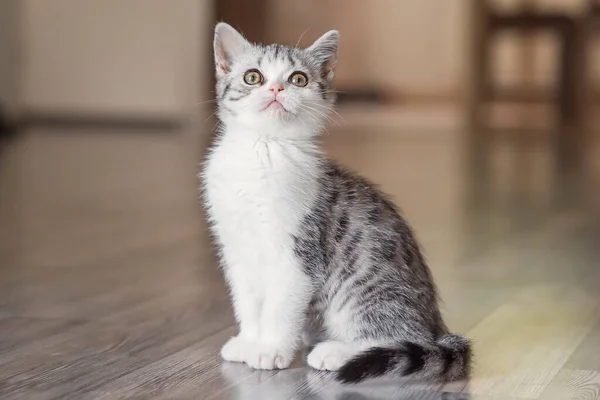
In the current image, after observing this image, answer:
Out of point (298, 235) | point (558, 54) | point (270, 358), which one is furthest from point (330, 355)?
point (558, 54)

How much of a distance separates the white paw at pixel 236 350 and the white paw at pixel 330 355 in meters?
0.11

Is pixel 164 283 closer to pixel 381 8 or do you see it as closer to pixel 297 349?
pixel 297 349

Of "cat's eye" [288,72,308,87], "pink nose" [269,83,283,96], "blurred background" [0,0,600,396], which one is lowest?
"blurred background" [0,0,600,396]

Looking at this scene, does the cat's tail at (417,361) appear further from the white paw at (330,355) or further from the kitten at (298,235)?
the white paw at (330,355)

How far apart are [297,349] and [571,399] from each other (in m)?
0.48

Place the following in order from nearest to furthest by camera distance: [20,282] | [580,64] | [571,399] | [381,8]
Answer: [571,399] < [20,282] < [580,64] < [381,8]

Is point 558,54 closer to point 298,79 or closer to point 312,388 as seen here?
point 298,79

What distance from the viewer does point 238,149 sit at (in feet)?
5.97

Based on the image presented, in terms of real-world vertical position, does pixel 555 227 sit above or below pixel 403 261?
below

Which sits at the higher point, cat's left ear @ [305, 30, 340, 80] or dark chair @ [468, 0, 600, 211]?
cat's left ear @ [305, 30, 340, 80]

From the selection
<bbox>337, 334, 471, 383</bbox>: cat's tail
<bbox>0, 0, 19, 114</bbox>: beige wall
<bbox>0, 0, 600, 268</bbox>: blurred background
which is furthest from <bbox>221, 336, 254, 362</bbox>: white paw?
<bbox>0, 0, 19, 114</bbox>: beige wall

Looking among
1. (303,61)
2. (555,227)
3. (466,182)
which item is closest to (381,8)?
(466,182)

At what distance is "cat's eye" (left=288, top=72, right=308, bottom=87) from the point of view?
1793 mm

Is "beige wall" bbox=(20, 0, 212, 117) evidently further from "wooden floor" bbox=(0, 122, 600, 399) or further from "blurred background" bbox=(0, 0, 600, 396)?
"wooden floor" bbox=(0, 122, 600, 399)
